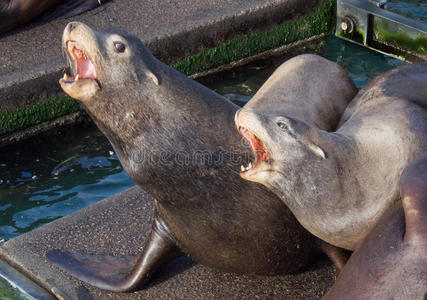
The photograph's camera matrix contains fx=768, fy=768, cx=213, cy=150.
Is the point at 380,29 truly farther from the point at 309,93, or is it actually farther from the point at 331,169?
the point at 331,169

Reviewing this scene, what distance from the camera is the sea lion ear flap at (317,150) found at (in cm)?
383

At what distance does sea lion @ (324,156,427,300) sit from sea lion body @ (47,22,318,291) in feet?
2.82

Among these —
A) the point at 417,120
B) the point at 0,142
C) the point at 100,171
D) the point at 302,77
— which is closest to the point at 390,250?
the point at 417,120

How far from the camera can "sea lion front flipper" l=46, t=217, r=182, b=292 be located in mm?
4625

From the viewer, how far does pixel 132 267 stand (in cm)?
475

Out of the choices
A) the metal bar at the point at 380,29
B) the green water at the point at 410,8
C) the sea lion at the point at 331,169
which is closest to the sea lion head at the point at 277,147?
the sea lion at the point at 331,169

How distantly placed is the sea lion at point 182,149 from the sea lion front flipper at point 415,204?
1.04 metres

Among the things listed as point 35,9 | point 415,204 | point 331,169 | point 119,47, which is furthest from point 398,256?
point 35,9

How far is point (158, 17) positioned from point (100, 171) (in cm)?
227

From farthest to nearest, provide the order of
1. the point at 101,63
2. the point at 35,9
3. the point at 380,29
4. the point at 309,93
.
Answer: the point at 380,29 → the point at 35,9 → the point at 309,93 → the point at 101,63

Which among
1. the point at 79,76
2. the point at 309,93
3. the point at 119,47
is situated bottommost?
the point at 309,93

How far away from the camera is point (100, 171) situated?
687 cm

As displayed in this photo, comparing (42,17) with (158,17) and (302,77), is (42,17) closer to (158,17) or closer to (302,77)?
(158,17)

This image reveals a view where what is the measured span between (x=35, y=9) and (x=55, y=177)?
2.56m
